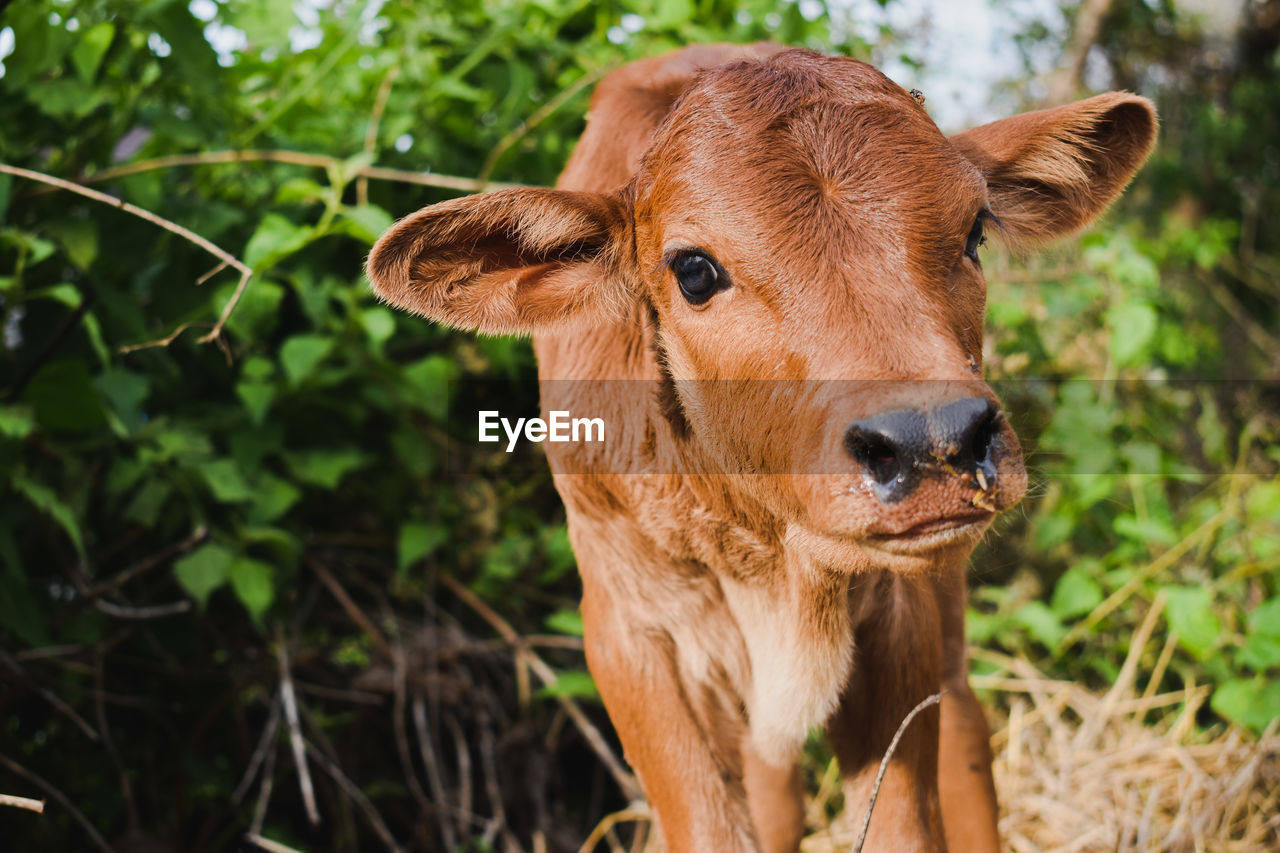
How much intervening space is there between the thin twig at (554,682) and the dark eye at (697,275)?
2.16 m

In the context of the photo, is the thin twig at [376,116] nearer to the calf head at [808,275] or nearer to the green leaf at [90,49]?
the green leaf at [90,49]

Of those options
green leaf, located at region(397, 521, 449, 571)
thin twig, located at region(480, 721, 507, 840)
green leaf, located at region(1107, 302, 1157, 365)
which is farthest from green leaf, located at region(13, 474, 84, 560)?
green leaf, located at region(1107, 302, 1157, 365)

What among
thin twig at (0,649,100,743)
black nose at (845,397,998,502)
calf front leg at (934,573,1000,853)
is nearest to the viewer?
black nose at (845,397,998,502)

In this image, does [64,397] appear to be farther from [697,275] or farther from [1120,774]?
[1120,774]

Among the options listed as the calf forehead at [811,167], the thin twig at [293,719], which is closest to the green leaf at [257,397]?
the thin twig at [293,719]

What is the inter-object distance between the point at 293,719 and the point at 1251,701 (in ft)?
11.5

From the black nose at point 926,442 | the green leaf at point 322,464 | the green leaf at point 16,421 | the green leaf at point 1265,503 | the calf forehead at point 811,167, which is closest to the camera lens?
the black nose at point 926,442

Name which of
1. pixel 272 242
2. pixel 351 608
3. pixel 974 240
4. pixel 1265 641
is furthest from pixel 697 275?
pixel 1265 641

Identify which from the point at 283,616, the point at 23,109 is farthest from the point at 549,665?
the point at 23,109

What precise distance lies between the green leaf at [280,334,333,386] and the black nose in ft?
7.07

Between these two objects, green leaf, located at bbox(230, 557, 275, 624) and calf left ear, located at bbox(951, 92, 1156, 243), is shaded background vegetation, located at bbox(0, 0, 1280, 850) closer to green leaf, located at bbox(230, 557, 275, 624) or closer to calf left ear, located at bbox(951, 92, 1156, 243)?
green leaf, located at bbox(230, 557, 275, 624)

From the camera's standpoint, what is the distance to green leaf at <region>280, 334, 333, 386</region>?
3412 millimetres

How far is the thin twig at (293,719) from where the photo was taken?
344 cm

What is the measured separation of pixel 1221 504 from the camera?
514cm
